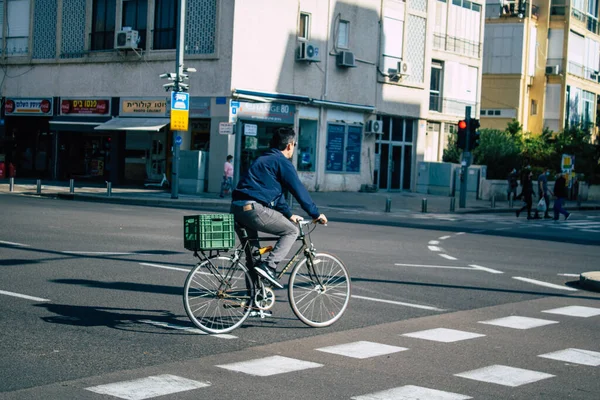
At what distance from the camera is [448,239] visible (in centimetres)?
1956

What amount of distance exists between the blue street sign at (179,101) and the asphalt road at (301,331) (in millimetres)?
12791

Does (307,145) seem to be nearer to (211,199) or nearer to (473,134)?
(473,134)

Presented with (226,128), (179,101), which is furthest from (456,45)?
(179,101)

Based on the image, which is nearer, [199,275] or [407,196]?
[199,275]

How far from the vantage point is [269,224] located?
8023mm

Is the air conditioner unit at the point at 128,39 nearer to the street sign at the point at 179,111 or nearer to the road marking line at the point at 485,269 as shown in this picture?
the street sign at the point at 179,111

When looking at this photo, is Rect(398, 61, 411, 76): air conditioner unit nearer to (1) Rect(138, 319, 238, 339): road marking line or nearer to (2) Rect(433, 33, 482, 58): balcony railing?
(2) Rect(433, 33, 482, 58): balcony railing

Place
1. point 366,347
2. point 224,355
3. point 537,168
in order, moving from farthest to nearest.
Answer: point 537,168
point 366,347
point 224,355

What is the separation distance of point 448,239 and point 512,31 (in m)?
39.0

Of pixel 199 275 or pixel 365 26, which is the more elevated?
pixel 365 26

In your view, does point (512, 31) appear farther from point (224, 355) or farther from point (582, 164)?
point (224, 355)

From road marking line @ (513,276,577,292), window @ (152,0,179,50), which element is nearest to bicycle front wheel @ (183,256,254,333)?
road marking line @ (513,276,577,292)

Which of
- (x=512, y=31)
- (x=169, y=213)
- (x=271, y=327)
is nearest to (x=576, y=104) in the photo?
(x=512, y=31)

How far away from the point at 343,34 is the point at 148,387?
3493 centimetres
